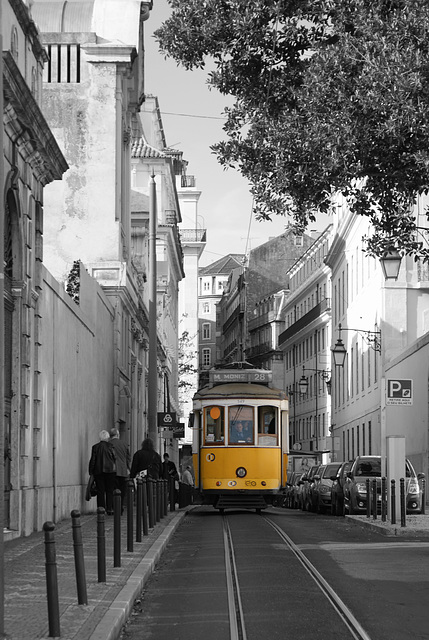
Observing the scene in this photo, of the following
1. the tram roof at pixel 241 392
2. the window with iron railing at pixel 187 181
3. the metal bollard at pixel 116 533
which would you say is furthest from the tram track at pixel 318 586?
the window with iron railing at pixel 187 181

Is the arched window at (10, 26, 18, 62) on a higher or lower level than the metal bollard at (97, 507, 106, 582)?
higher

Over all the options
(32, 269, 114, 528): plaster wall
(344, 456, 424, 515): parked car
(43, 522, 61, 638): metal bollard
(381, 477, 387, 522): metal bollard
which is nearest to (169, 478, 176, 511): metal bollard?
(32, 269, 114, 528): plaster wall

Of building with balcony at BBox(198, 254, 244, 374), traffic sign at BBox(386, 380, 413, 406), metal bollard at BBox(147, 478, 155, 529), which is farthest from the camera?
building with balcony at BBox(198, 254, 244, 374)

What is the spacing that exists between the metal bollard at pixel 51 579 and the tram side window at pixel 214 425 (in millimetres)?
23790

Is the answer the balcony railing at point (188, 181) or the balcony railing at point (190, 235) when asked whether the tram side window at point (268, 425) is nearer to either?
the balcony railing at point (190, 235)

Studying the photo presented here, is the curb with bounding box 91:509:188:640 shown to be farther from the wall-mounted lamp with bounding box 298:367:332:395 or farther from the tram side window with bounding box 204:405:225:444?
the wall-mounted lamp with bounding box 298:367:332:395

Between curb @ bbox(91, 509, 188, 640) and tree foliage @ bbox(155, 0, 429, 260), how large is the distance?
5528 millimetres

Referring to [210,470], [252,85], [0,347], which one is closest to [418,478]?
[210,470]

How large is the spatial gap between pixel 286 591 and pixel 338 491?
20176mm

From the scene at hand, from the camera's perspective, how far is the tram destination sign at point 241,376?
3412 centimetres

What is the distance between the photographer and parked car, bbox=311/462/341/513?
34.7 m

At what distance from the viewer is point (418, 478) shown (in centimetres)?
3344

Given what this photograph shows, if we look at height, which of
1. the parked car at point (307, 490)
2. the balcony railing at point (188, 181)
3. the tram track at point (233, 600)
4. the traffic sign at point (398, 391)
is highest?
the balcony railing at point (188, 181)

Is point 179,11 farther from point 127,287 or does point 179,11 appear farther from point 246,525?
point 127,287
